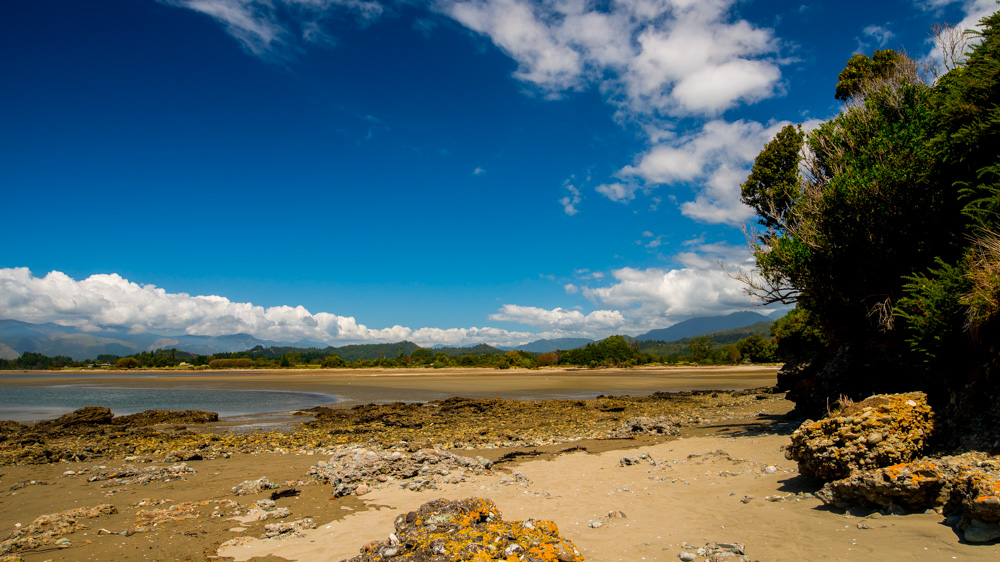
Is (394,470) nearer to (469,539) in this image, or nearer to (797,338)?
(469,539)

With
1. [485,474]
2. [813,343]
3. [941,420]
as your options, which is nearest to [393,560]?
[485,474]

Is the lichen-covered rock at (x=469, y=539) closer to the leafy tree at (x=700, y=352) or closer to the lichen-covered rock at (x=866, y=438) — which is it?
the lichen-covered rock at (x=866, y=438)

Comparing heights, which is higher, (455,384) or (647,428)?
(647,428)

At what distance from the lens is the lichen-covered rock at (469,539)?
5012 mm

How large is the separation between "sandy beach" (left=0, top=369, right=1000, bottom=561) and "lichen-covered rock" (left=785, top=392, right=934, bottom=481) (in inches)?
23.9

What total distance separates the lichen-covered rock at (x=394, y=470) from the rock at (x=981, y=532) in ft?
27.6

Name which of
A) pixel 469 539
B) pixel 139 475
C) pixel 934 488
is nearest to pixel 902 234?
pixel 934 488

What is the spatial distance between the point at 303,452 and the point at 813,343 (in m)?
25.8

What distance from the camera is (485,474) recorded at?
36.1ft

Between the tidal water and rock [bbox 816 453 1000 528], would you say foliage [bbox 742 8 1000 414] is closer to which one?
rock [bbox 816 453 1000 528]

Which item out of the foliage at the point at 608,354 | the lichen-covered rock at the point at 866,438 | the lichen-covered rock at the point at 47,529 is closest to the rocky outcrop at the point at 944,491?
the lichen-covered rock at the point at 866,438

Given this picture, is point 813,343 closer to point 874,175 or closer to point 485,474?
point 874,175

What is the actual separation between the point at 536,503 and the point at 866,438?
221 inches

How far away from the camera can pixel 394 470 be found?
10.7 meters
